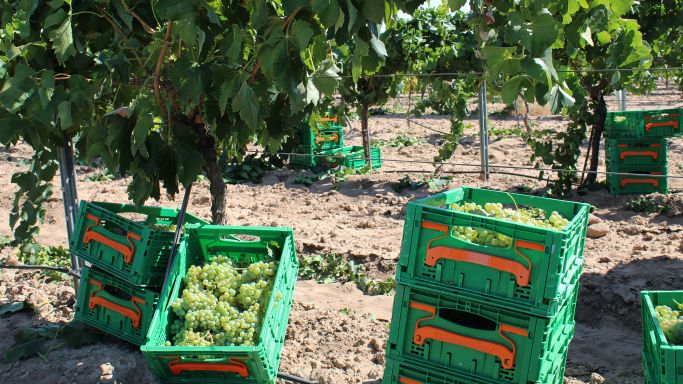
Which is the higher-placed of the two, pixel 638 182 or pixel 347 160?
pixel 638 182

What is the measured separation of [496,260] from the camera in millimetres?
3146

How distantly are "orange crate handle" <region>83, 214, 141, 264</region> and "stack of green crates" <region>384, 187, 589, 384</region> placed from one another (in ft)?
4.90

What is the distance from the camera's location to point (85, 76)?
13.1 feet

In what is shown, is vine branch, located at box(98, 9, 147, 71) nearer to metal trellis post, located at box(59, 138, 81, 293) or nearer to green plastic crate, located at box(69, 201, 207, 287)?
green plastic crate, located at box(69, 201, 207, 287)

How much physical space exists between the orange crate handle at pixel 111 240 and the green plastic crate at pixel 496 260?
151cm

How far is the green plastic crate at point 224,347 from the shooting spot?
3406 mm

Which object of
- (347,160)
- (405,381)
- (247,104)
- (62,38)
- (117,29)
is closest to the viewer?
(247,104)

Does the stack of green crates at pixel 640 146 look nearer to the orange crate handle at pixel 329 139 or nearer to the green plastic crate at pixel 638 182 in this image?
the green plastic crate at pixel 638 182

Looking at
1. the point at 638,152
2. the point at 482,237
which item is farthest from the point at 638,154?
the point at 482,237

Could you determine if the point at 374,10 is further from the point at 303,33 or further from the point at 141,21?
the point at 141,21

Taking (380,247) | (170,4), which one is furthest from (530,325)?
(380,247)

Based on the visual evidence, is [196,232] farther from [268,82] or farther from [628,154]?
[628,154]

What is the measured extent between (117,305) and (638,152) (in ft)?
21.8

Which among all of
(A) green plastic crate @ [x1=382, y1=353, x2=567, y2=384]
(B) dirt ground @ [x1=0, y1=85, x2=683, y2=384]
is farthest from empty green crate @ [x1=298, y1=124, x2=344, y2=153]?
(A) green plastic crate @ [x1=382, y1=353, x2=567, y2=384]
